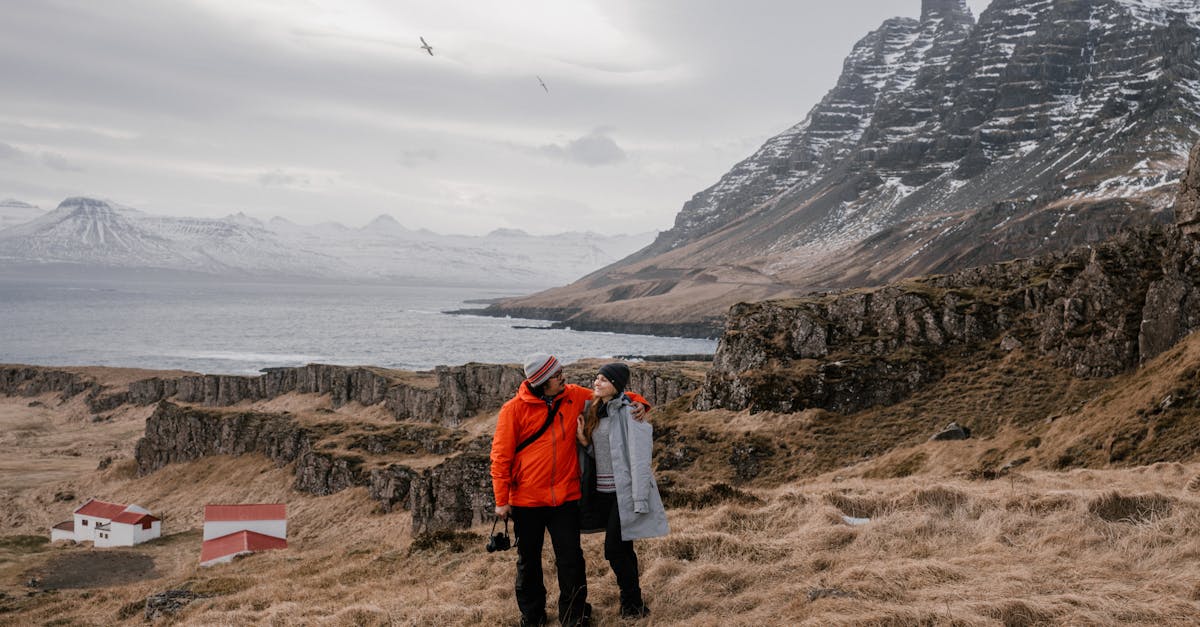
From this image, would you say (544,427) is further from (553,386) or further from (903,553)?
(903,553)

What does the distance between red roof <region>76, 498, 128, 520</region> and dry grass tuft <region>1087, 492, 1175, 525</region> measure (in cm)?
5232

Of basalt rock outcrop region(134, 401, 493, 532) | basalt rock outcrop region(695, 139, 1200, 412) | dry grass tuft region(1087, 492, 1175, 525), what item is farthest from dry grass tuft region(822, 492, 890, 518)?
basalt rock outcrop region(134, 401, 493, 532)

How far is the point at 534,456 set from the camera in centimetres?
894

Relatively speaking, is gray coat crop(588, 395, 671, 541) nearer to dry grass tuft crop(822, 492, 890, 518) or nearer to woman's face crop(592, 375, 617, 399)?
woman's face crop(592, 375, 617, 399)

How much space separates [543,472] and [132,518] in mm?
47397

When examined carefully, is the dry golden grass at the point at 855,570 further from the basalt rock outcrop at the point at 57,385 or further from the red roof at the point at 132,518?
the basalt rock outcrop at the point at 57,385

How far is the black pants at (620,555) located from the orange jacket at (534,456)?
1.58ft

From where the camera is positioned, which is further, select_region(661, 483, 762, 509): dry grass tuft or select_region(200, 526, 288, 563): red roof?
select_region(200, 526, 288, 563): red roof

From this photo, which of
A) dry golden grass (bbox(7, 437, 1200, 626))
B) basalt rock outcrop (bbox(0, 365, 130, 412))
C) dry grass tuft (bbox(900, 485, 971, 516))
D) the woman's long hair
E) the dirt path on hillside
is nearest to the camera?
dry golden grass (bbox(7, 437, 1200, 626))

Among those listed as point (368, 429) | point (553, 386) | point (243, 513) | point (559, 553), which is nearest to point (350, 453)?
point (368, 429)

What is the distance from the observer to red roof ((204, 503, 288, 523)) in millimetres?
41531

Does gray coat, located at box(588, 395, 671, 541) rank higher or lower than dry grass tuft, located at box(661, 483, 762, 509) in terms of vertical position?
higher

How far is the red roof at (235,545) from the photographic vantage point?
3838 cm

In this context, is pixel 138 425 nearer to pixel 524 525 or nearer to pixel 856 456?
pixel 856 456
